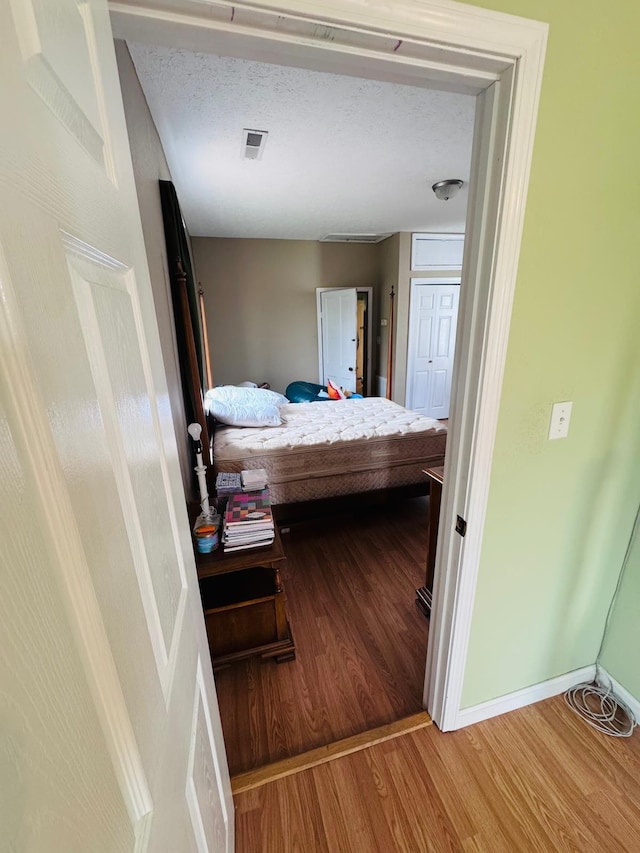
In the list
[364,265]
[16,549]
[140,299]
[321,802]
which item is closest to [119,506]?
[16,549]

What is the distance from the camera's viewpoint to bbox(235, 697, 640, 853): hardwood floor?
3.51 ft

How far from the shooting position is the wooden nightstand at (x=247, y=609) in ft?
4.91

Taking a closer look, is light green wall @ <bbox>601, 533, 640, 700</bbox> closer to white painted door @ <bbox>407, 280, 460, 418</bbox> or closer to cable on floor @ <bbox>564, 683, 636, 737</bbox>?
cable on floor @ <bbox>564, 683, 636, 737</bbox>

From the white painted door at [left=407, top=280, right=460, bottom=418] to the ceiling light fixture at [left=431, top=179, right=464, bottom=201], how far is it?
1.80m

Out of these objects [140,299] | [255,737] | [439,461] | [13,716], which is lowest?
[255,737]

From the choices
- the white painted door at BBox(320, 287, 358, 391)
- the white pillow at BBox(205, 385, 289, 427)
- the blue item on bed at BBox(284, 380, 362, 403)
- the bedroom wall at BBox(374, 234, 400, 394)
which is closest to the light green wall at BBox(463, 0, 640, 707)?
the white pillow at BBox(205, 385, 289, 427)

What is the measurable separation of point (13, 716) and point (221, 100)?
2193mm

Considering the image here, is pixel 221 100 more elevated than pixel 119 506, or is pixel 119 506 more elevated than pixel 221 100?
pixel 221 100

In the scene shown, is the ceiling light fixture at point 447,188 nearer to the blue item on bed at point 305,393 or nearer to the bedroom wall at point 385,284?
the bedroom wall at point 385,284

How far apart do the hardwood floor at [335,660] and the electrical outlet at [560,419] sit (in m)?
1.23

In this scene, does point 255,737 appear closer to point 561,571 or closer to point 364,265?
point 561,571

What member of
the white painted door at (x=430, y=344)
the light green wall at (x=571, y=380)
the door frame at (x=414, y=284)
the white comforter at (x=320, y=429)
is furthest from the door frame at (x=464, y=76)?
the door frame at (x=414, y=284)

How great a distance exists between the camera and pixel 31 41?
32 cm

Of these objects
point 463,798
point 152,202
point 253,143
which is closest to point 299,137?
point 253,143
